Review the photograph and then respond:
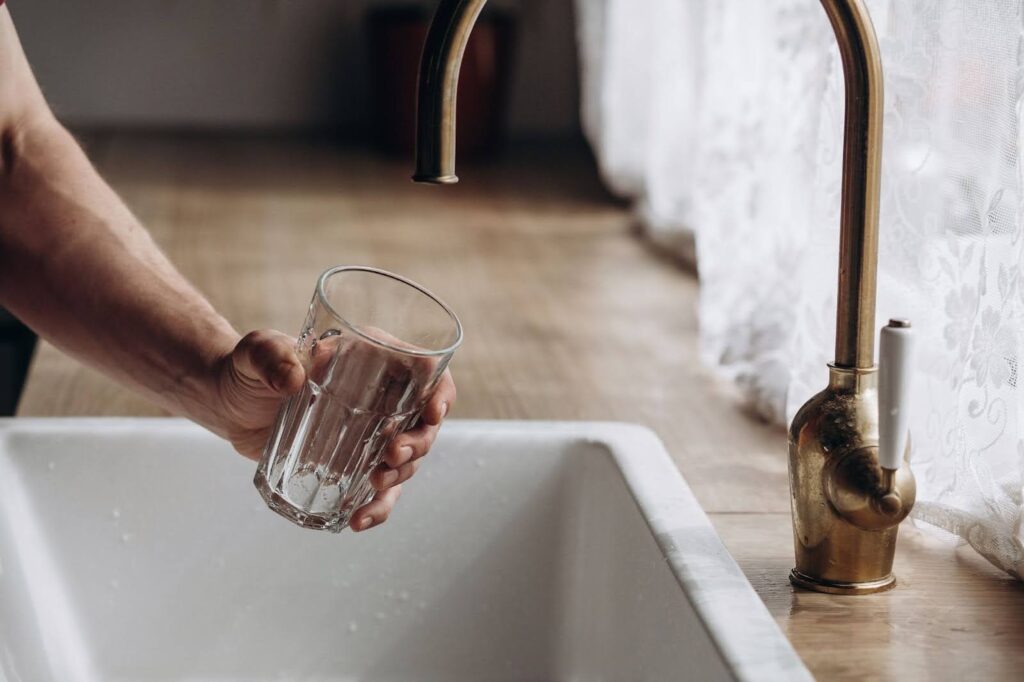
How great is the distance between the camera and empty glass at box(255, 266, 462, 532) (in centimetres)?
65

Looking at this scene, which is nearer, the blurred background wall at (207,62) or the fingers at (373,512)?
the fingers at (373,512)

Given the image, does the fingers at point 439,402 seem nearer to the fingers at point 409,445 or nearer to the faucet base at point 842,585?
the fingers at point 409,445

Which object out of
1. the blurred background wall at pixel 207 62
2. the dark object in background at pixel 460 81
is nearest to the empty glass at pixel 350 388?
the dark object in background at pixel 460 81

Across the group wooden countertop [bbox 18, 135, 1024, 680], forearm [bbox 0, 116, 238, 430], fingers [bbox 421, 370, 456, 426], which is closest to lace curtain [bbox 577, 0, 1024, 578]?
wooden countertop [bbox 18, 135, 1024, 680]

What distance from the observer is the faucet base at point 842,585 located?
25.5 inches

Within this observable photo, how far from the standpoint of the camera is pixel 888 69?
83 centimetres

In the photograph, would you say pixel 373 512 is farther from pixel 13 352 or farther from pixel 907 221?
pixel 13 352

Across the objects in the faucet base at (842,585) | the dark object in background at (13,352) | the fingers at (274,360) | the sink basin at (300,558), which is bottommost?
the dark object in background at (13,352)

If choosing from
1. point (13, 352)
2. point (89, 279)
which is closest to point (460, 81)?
point (13, 352)

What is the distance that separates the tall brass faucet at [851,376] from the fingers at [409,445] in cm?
20

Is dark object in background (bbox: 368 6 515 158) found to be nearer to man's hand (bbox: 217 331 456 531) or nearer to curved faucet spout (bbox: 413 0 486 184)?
man's hand (bbox: 217 331 456 531)

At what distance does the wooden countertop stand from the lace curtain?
1.6 inches

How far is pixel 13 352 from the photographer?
184 cm

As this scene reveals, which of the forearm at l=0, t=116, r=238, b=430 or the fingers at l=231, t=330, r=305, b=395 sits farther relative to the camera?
the forearm at l=0, t=116, r=238, b=430
